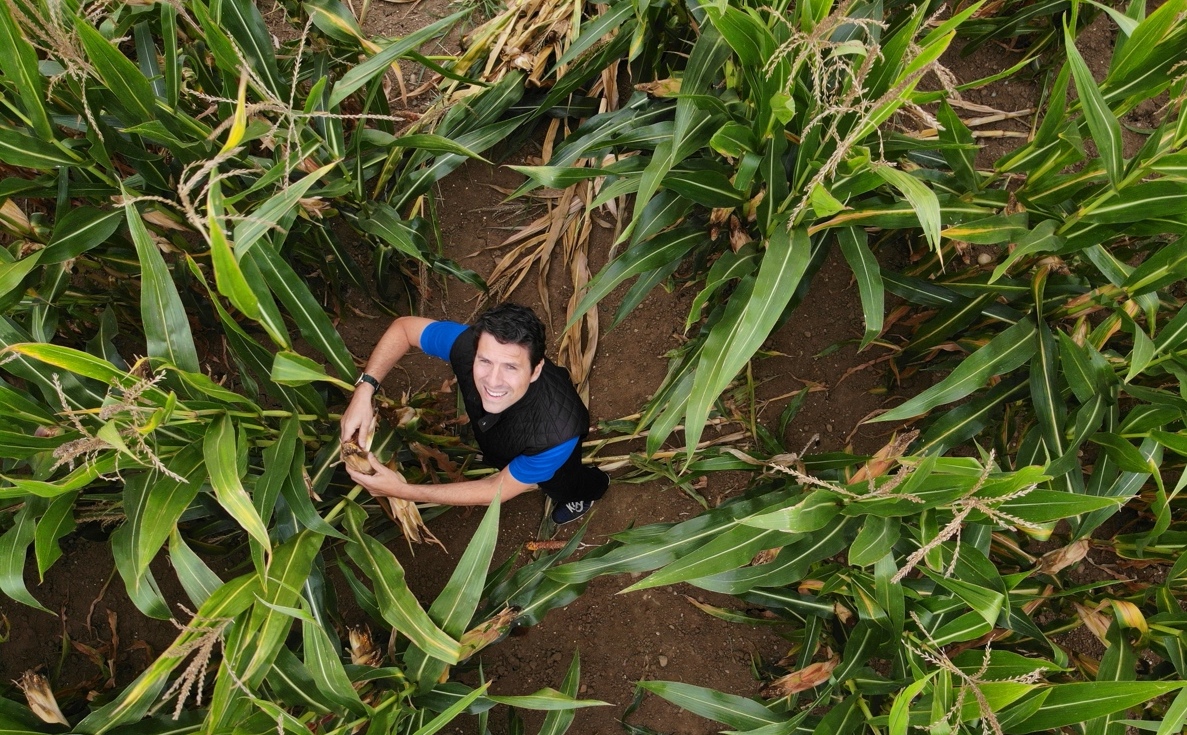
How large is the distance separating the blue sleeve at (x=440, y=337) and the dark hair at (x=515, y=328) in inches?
9.4

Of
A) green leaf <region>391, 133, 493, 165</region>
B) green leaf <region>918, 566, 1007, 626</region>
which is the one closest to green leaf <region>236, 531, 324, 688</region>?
green leaf <region>391, 133, 493, 165</region>

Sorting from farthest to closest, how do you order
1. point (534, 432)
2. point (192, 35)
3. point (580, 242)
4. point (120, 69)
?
1. point (580, 242)
2. point (192, 35)
3. point (534, 432)
4. point (120, 69)

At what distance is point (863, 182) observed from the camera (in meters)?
1.37

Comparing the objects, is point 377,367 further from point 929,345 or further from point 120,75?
point 929,345

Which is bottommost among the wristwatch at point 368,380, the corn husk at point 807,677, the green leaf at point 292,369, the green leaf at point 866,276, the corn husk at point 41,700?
the corn husk at point 807,677

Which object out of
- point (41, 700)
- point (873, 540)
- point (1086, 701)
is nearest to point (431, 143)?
point (873, 540)

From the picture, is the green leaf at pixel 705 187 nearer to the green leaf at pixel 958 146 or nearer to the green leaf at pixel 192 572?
the green leaf at pixel 958 146

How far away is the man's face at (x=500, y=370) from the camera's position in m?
1.51

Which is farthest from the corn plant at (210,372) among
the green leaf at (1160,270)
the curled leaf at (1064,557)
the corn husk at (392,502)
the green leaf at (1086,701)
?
the green leaf at (1160,270)

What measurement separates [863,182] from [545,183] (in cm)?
68

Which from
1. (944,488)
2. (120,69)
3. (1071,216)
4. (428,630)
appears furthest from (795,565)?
(120,69)

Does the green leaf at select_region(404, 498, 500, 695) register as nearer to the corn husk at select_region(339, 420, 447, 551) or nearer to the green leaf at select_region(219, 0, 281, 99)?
the corn husk at select_region(339, 420, 447, 551)

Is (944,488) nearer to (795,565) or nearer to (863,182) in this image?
(795,565)

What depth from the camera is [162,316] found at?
Result: 1.36 meters
